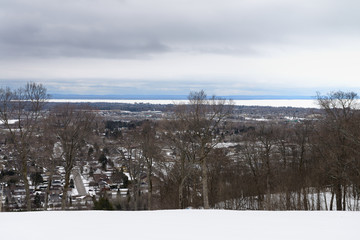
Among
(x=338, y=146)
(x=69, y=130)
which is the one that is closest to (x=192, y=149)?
(x=69, y=130)

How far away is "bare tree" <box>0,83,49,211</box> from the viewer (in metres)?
17.8

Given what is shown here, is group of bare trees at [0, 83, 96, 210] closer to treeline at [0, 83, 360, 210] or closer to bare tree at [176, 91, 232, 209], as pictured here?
treeline at [0, 83, 360, 210]

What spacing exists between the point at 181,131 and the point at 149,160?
545 centimetres

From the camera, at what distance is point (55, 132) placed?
62.2 feet
